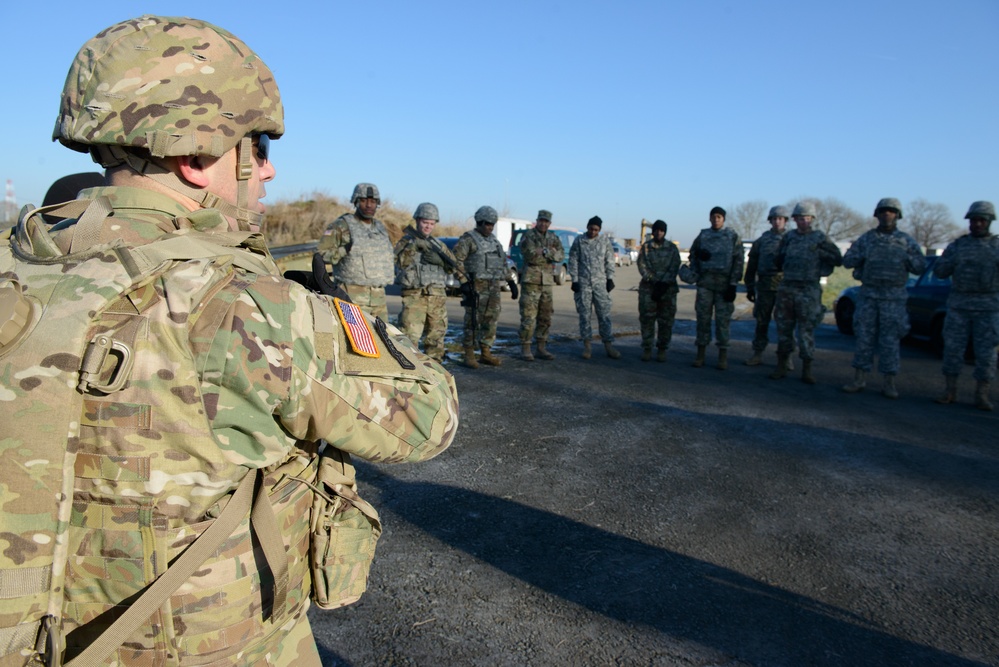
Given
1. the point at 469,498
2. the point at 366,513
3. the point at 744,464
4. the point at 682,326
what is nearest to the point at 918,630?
the point at 744,464

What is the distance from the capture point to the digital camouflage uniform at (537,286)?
8.73m

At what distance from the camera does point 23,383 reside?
0.99 m

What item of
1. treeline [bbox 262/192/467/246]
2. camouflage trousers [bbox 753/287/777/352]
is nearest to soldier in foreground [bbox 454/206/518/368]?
camouflage trousers [bbox 753/287/777/352]

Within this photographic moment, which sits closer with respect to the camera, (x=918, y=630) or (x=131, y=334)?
(x=131, y=334)

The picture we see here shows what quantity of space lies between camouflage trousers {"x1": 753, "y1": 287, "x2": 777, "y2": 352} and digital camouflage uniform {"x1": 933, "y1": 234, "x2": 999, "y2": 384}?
2066mm

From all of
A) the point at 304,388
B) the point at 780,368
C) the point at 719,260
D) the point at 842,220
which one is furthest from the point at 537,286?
the point at 842,220

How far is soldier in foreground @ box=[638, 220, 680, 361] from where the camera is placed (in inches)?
348

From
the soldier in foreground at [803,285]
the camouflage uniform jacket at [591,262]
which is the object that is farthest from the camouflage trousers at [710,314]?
the camouflage uniform jacket at [591,262]

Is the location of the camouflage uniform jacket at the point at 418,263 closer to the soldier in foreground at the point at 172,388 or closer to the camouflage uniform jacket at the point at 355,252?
the camouflage uniform jacket at the point at 355,252

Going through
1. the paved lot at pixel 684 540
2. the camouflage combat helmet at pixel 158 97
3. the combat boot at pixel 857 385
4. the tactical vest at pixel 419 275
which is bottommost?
the paved lot at pixel 684 540

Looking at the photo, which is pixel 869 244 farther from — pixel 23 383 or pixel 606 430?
pixel 23 383

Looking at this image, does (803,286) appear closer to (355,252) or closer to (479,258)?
(479,258)

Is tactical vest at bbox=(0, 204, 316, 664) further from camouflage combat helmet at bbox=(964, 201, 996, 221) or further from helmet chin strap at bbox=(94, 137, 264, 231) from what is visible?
camouflage combat helmet at bbox=(964, 201, 996, 221)

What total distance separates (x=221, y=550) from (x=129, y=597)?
0.51 feet
